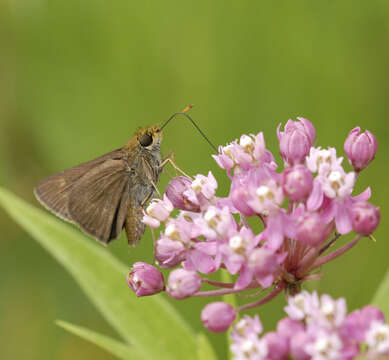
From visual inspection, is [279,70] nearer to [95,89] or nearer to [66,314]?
[95,89]

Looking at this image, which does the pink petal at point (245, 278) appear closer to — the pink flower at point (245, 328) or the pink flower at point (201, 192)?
the pink flower at point (245, 328)

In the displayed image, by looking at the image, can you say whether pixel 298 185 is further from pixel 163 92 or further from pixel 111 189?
pixel 163 92

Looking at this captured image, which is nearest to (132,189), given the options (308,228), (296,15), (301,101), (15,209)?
(15,209)

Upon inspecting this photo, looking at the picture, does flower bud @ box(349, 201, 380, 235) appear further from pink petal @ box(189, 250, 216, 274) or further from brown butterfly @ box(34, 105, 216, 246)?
brown butterfly @ box(34, 105, 216, 246)

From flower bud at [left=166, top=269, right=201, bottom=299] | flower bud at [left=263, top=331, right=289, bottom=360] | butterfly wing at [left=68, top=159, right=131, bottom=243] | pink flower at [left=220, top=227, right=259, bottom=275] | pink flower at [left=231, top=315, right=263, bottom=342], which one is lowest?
flower bud at [left=263, top=331, right=289, bottom=360]

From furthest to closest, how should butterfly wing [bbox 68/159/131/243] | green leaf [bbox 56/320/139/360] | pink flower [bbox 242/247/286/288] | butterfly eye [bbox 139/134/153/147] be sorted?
butterfly eye [bbox 139/134/153/147] < butterfly wing [bbox 68/159/131/243] < green leaf [bbox 56/320/139/360] < pink flower [bbox 242/247/286/288]

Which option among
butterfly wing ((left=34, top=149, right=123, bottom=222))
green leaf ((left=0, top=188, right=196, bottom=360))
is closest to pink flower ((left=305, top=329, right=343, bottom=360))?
green leaf ((left=0, top=188, right=196, bottom=360))

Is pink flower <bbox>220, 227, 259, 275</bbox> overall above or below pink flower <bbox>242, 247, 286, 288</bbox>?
above

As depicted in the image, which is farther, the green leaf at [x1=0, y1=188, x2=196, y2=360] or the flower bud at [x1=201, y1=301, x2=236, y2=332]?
the green leaf at [x1=0, y1=188, x2=196, y2=360]
